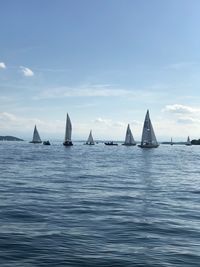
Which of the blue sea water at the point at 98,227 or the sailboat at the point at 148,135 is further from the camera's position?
the sailboat at the point at 148,135

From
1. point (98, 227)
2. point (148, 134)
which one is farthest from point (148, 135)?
point (98, 227)

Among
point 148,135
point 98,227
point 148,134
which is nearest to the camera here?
point 98,227

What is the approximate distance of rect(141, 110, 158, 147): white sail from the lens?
6363 inches

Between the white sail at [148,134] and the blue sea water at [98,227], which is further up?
the white sail at [148,134]

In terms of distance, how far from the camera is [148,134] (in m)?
164

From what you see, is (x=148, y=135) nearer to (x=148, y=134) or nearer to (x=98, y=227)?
(x=148, y=134)

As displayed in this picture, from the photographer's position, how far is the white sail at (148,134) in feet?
530

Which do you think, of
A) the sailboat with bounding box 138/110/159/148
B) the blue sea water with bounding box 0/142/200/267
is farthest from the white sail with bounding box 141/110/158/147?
the blue sea water with bounding box 0/142/200/267

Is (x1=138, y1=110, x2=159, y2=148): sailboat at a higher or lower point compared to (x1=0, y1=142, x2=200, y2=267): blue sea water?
higher

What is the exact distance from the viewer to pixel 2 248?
15414mm

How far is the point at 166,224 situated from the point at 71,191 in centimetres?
1355

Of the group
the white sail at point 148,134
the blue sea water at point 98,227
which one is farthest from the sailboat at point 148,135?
the blue sea water at point 98,227

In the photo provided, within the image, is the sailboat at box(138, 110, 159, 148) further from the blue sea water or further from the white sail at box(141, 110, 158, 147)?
the blue sea water

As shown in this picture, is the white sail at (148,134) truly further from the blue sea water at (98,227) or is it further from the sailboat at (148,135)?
the blue sea water at (98,227)
